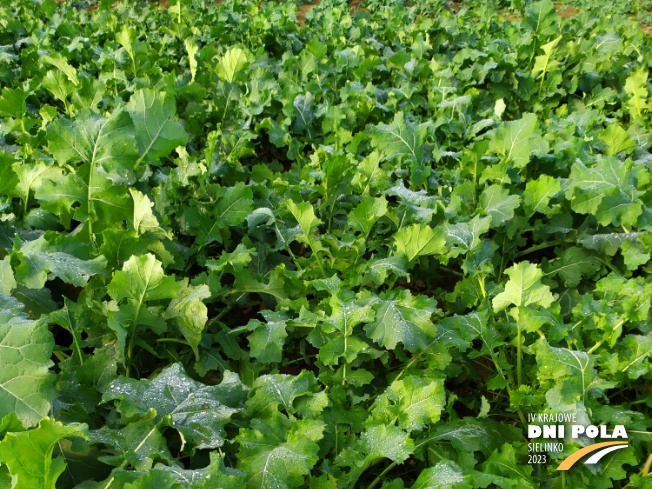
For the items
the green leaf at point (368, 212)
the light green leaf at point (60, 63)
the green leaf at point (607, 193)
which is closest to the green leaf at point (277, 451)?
the green leaf at point (368, 212)

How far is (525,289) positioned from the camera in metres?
2.28

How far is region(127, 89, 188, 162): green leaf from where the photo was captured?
278 cm

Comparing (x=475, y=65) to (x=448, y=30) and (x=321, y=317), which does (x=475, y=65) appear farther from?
(x=321, y=317)

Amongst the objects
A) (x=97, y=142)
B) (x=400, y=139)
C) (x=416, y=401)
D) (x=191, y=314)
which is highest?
(x=97, y=142)

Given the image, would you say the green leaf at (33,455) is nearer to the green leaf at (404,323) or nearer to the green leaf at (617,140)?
the green leaf at (404,323)

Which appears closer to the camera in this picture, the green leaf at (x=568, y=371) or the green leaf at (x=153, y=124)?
the green leaf at (x=568, y=371)

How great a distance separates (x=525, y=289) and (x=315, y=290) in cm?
93

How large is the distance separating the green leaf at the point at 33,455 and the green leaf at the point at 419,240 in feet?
5.13

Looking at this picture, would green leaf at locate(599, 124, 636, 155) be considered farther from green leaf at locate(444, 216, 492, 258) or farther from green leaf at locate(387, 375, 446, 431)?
green leaf at locate(387, 375, 446, 431)

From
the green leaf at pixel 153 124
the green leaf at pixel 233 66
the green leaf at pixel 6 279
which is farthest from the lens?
the green leaf at pixel 233 66

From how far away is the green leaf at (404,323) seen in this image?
6.91 ft

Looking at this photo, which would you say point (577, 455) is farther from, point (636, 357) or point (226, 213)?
point (226, 213)

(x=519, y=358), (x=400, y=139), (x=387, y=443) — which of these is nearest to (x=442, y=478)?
(x=387, y=443)

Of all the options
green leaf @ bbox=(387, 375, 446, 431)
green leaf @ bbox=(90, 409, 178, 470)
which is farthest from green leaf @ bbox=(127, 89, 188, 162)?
green leaf @ bbox=(387, 375, 446, 431)
